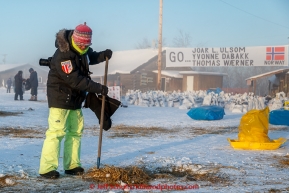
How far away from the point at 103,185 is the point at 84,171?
74cm

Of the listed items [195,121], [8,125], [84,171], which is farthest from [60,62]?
[195,121]

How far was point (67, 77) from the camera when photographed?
4621 millimetres

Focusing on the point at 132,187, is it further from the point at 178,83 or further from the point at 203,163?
the point at 178,83

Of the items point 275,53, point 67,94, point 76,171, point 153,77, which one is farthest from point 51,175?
point 153,77

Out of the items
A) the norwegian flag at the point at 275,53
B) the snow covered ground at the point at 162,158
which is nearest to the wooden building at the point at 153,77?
the norwegian flag at the point at 275,53

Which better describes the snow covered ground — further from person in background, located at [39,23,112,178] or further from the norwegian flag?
the norwegian flag

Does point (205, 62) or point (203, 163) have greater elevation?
point (205, 62)

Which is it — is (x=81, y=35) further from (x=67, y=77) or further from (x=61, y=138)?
(x=61, y=138)

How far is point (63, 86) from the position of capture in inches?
187

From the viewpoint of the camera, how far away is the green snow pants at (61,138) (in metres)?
4.63

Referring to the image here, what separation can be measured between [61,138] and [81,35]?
1093 mm

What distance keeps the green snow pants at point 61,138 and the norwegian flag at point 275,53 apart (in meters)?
30.7

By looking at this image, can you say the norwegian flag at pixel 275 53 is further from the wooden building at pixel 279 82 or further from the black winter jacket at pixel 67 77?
the black winter jacket at pixel 67 77

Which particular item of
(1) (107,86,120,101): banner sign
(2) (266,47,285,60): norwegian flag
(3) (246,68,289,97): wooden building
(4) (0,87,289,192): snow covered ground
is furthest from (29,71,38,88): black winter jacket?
(3) (246,68,289,97): wooden building
